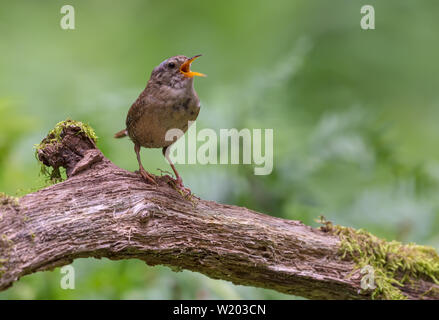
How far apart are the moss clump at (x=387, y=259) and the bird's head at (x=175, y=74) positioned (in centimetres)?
137

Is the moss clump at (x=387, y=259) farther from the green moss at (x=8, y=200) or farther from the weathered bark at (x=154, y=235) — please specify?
the green moss at (x=8, y=200)

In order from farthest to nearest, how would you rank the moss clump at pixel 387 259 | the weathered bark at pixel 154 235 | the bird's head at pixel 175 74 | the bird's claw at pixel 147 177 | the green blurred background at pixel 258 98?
the green blurred background at pixel 258 98, the bird's head at pixel 175 74, the moss clump at pixel 387 259, the bird's claw at pixel 147 177, the weathered bark at pixel 154 235

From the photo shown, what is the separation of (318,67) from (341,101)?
675mm

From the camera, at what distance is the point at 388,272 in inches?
139

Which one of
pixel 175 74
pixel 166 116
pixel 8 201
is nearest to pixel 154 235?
pixel 8 201

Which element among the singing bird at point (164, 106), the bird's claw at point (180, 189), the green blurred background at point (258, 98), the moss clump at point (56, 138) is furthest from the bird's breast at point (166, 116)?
the green blurred background at point (258, 98)

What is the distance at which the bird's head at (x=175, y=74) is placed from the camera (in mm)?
3605

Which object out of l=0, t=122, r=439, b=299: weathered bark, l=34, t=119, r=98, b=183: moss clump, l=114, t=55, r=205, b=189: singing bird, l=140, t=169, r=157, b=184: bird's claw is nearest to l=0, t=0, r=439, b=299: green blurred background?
l=34, t=119, r=98, b=183: moss clump

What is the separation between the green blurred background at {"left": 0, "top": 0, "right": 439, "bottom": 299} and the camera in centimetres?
477

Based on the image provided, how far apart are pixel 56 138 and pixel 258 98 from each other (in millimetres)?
2475

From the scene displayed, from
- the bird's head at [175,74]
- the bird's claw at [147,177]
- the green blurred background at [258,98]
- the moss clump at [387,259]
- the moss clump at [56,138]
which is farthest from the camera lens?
the green blurred background at [258,98]

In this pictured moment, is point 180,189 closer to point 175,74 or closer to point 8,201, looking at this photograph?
point 175,74
